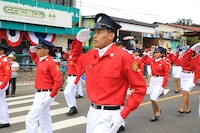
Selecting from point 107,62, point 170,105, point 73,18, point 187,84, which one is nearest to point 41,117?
point 107,62

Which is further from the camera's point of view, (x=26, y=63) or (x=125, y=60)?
(x=26, y=63)

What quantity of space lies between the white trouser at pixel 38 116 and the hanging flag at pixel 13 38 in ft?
48.5

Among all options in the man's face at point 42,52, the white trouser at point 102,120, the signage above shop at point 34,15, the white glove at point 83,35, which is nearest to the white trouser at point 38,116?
the man's face at point 42,52

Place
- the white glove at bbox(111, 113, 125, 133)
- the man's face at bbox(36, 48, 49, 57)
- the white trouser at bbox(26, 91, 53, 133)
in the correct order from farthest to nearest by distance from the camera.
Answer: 1. the man's face at bbox(36, 48, 49, 57)
2. the white trouser at bbox(26, 91, 53, 133)
3. the white glove at bbox(111, 113, 125, 133)

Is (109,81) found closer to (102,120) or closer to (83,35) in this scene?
(102,120)

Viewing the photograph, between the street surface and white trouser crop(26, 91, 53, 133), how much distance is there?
1.29m

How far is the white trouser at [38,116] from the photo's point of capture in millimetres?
5422

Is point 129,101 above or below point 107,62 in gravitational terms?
below

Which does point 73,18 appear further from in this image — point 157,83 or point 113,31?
point 113,31

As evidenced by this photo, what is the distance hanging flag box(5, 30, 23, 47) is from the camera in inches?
773

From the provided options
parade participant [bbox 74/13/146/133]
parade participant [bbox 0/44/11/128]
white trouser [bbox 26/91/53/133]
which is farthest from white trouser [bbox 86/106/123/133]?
parade participant [bbox 0/44/11/128]

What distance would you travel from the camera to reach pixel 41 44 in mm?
5871

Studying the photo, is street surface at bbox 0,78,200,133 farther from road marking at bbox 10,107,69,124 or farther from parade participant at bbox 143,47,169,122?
parade participant at bbox 143,47,169,122

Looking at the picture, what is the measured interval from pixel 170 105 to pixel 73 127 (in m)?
4.14
